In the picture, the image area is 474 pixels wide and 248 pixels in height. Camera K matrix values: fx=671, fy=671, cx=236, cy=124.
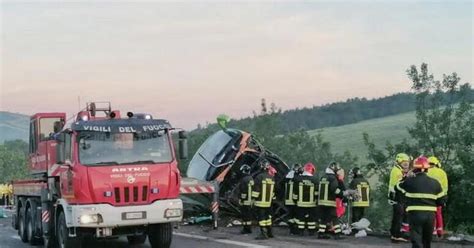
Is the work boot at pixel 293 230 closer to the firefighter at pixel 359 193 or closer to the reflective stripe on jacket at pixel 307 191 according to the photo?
the reflective stripe on jacket at pixel 307 191

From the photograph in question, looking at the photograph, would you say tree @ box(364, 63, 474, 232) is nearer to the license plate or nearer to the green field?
the license plate

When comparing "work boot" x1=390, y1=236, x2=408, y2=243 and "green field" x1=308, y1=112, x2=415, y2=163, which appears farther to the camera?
"green field" x1=308, y1=112, x2=415, y2=163

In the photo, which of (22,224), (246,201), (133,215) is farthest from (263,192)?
(22,224)

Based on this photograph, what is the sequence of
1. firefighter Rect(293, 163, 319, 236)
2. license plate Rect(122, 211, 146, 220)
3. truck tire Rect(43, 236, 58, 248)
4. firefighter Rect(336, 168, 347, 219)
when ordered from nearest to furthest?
license plate Rect(122, 211, 146, 220) < truck tire Rect(43, 236, 58, 248) < firefighter Rect(336, 168, 347, 219) < firefighter Rect(293, 163, 319, 236)

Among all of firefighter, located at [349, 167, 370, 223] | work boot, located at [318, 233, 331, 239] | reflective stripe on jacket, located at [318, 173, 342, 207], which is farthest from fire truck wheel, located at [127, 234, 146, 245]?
firefighter, located at [349, 167, 370, 223]

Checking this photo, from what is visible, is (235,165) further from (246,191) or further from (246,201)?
(246,201)

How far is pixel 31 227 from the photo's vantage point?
15.5 meters

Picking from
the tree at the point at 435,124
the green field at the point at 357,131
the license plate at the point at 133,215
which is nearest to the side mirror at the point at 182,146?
the license plate at the point at 133,215

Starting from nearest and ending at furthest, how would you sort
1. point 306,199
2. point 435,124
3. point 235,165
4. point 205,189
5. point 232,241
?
point 232,241
point 306,199
point 205,189
point 235,165
point 435,124

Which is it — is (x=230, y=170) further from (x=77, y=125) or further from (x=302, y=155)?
(x=302, y=155)

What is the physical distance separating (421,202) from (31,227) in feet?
30.8

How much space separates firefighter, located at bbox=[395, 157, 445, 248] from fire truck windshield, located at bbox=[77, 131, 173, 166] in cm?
440

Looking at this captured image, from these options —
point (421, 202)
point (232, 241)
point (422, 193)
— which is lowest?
point (232, 241)

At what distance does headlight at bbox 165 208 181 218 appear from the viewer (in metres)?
12.0
